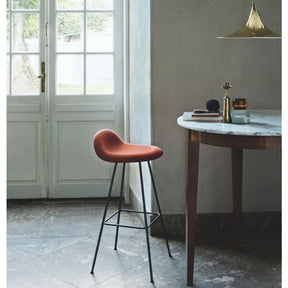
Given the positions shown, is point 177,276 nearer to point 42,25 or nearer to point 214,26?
point 214,26

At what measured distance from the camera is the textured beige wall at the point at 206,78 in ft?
11.9

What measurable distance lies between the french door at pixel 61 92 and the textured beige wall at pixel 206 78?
119 centimetres

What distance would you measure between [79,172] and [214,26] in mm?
2038

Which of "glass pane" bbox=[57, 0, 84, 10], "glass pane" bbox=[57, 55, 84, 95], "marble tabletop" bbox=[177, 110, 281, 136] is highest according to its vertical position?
"glass pane" bbox=[57, 0, 84, 10]

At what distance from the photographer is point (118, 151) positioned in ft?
9.93

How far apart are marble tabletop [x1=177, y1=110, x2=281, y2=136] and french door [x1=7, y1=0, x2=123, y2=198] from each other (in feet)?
6.52

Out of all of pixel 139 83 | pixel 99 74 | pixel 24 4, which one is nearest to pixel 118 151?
pixel 139 83

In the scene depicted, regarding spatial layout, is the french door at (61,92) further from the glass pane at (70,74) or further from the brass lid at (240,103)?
the brass lid at (240,103)

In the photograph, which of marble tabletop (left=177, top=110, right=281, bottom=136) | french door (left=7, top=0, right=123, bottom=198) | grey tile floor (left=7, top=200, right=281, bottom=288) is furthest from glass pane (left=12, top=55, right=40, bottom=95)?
marble tabletop (left=177, top=110, right=281, bottom=136)

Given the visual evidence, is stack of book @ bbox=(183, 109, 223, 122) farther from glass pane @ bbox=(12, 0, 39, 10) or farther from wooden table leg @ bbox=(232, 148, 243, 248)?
glass pane @ bbox=(12, 0, 39, 10)

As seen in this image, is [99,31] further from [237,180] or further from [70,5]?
[237,180]

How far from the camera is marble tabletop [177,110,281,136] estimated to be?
7.87 feet

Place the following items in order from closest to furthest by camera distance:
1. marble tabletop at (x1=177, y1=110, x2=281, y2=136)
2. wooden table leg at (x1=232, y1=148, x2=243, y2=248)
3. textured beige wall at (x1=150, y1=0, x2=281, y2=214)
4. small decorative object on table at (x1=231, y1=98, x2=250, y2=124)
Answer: marble tabletop at (x1=177, y1=110, x2=281, y2=136), small decorative object on table at (x1=231, y1=98, x2=250, y2=124), wooden table leg at (x1=232, y1=148, x2=243, y2=248), textured beige wall at (x1=150, y1=0, x2=281, y2=214)

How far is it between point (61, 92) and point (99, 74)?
417mm
